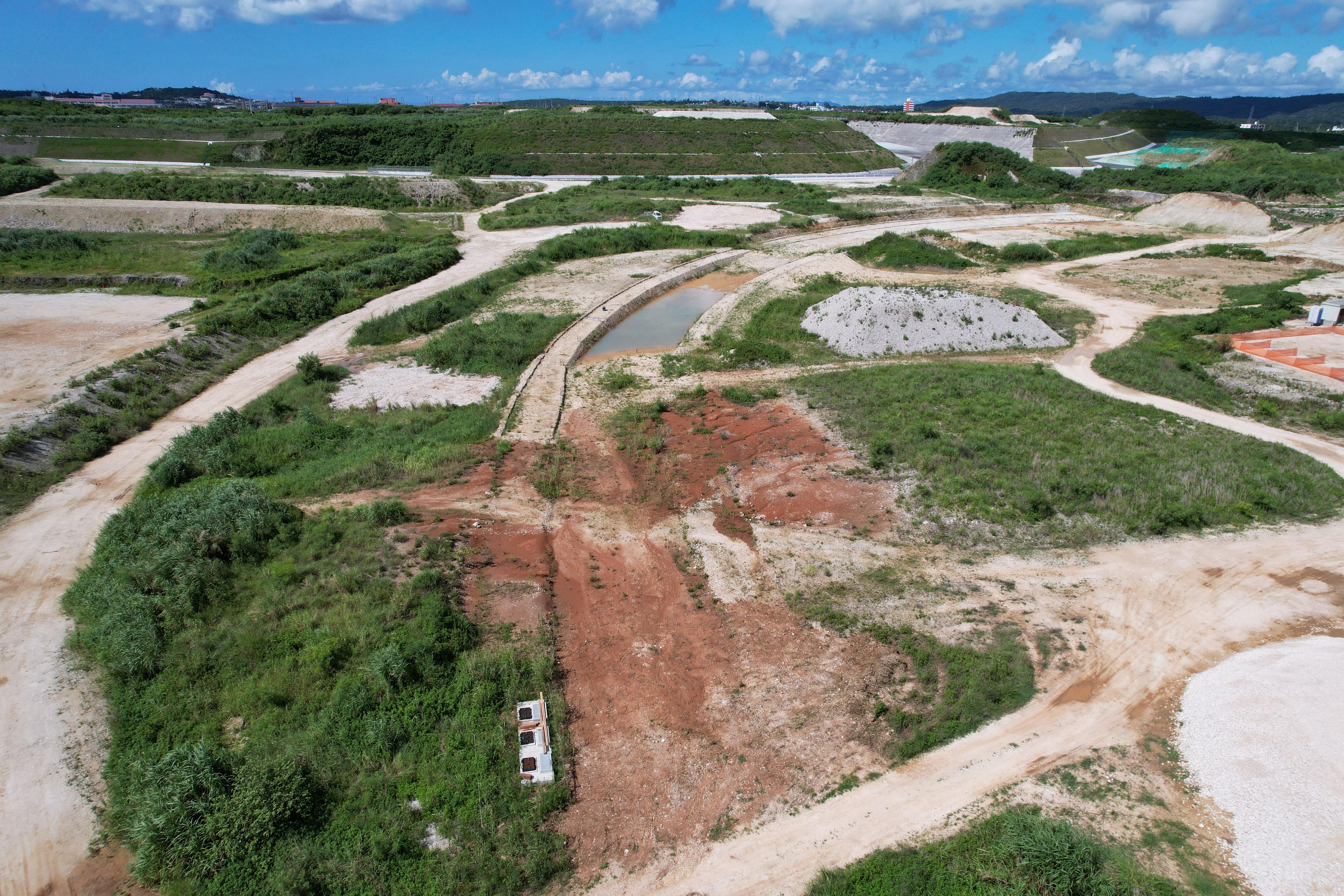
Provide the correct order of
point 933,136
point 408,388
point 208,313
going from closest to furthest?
point 408,388 < point 208,313 < point 933,136

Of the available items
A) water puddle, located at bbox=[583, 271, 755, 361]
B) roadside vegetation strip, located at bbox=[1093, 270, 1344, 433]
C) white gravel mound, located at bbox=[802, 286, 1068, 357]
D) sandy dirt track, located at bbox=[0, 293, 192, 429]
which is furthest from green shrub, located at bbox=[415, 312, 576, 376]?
roadside vegetation strip, located at bbox=[1093, 270, 1344, 433]

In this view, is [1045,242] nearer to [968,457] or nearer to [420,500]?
[968,457]

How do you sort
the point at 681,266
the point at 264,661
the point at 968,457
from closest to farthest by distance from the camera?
the point at 264,661 → the point at 968,457 → the point at 681,266

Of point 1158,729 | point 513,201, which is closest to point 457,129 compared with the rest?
point 513,201

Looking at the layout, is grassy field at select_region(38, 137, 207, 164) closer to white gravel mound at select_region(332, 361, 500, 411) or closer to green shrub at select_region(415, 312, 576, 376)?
green shrub at select_region(415, 312, 576, 376)

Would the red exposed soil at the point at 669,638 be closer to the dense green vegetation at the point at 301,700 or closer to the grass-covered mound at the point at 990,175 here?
the dense green vegetation at the point at 301,700

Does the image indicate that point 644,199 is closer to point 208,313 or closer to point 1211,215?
point 208,313

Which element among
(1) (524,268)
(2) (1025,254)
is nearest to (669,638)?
(1) (524,268)
